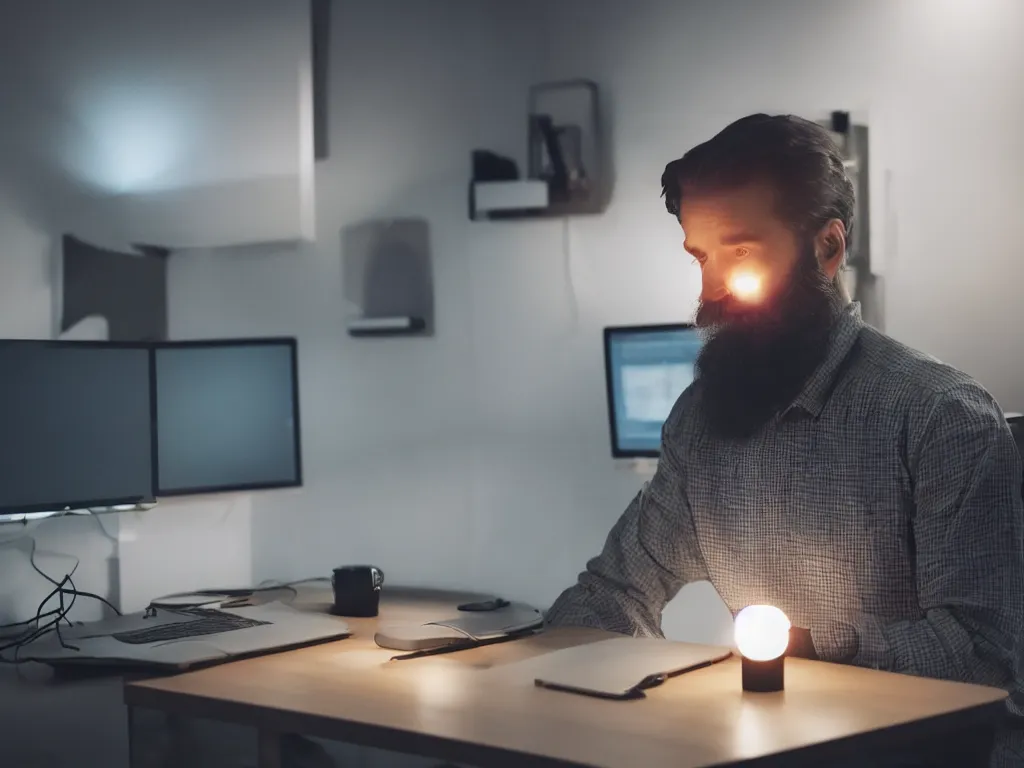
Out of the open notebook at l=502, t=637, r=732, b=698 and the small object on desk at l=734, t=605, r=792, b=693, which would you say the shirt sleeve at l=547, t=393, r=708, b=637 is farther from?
the small object on desk at l=734, t=605, r=792, b=693

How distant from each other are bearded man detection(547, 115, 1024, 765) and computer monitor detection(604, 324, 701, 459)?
89cm

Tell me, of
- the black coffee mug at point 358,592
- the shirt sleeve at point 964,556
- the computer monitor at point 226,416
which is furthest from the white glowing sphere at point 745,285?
the computer monitor at point 226,416

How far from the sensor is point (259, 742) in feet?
4.89

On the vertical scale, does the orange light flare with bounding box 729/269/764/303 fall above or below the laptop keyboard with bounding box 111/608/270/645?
above

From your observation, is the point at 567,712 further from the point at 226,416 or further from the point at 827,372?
the point at 226,416

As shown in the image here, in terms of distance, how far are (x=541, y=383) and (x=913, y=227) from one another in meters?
0.99

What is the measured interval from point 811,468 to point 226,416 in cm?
126

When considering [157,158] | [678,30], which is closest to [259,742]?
[157,158]

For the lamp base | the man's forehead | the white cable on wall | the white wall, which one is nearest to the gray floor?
the lamp base

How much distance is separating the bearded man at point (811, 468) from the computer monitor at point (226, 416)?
92 centimetres

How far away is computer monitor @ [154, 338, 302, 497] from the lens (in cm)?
256

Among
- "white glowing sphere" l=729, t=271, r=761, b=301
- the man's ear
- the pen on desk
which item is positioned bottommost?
the pen on desk

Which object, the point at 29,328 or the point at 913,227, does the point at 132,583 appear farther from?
the point at 913,227

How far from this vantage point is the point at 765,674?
1448 mm
